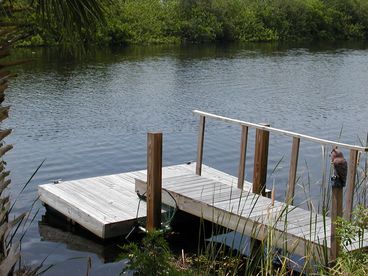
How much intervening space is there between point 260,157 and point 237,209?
54.2 inches

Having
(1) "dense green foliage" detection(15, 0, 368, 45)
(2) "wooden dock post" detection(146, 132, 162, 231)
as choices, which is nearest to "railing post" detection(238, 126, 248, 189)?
(2) "wooden dock post" detection(146, 132, 162, 231)

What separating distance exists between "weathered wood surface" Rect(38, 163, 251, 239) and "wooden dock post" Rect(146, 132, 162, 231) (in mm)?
392

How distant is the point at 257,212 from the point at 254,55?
122 ft

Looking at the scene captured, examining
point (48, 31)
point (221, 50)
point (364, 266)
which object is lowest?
point (221, 50)

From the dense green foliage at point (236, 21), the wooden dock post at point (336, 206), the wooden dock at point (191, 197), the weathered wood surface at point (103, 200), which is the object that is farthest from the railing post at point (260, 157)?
the dense green foliage at point (236, 21)

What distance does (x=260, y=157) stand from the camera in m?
9.73

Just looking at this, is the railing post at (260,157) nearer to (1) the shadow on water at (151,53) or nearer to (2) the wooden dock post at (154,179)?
(2) the wooden dock post at (154,179)

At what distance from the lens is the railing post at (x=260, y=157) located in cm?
957

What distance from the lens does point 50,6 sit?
4660mm

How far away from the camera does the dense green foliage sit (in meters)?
53.0

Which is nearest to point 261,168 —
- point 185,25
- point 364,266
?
point 364,266

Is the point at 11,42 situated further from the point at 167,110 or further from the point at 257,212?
the point at 167,110

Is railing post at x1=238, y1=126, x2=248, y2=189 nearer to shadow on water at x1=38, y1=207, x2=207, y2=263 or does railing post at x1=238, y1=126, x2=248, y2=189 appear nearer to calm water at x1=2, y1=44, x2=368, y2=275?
shadow on water at x1=38, y1=207, x2=207, y2=263

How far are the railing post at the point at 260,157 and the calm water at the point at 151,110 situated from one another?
3.76 feet
